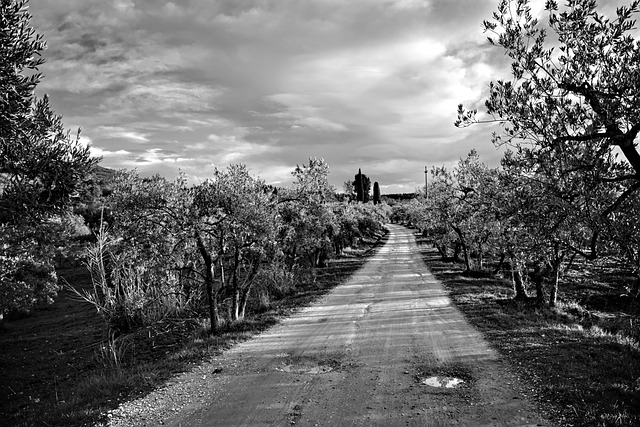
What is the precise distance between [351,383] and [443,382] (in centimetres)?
183

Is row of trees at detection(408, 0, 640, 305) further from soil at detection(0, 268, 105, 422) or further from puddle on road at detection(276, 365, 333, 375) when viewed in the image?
soil at detection(0, 268, 105, 422)

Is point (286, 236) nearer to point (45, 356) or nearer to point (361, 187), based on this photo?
point (45, 356)

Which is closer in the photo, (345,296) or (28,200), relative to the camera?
(28,200)

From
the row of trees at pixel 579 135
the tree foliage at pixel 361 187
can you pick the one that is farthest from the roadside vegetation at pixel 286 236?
the tree foliage at pixel 361 187

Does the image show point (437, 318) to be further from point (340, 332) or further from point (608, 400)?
point (608, 400)

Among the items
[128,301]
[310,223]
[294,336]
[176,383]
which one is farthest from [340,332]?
[310,223]

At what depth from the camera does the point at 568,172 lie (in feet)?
19.0

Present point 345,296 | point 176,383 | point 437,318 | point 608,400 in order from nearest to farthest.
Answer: point 608,400
point 176,383
point 437,318
point 345,296

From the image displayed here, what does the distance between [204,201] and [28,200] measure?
14.0ft

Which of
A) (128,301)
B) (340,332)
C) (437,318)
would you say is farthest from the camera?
(128,301)

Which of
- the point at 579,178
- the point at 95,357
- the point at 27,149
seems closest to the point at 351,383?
the point at 579,178

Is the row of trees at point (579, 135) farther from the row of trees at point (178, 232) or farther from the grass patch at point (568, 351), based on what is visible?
the row of trees at point (178, 232)

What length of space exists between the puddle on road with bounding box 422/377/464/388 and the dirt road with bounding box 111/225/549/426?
20 mm

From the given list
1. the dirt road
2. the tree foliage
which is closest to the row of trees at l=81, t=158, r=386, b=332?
the dirt road
